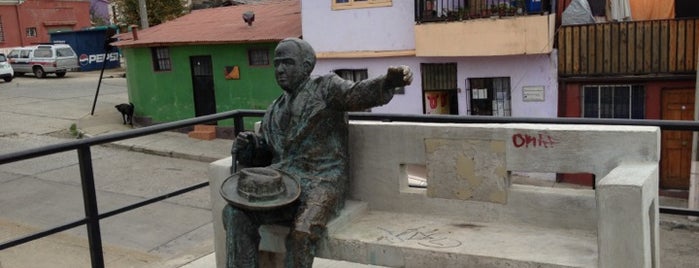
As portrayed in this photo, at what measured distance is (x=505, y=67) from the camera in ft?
43.0

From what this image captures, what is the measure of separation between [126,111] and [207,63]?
3.15 metres

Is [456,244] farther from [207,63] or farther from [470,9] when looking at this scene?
[207,63]

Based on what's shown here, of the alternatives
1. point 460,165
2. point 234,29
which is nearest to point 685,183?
point 460,165

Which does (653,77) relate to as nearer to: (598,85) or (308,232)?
(598,85)

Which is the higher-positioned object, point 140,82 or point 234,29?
Result: point 234,29

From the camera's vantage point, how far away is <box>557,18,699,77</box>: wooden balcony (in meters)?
11.5

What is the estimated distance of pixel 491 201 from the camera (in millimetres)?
3840

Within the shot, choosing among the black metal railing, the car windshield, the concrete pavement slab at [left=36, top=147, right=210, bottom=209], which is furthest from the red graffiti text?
the car windshield

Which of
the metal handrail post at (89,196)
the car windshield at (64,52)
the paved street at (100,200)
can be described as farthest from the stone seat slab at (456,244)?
the car windshield at (64,52)

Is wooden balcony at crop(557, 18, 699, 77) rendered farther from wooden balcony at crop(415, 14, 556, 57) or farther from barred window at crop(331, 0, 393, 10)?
barred window at crop(331, 0, 393, 10)

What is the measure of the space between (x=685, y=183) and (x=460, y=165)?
9526 mm

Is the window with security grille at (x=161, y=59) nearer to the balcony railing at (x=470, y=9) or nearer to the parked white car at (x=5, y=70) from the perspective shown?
the balcony railing at (x=470, y=9)

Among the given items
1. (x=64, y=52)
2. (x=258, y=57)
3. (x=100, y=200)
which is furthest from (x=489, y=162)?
(x=64, y=52)

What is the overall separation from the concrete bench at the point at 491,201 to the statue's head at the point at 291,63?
0.44 meters
